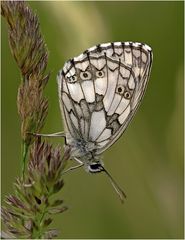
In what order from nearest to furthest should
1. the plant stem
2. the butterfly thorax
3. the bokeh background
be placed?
the plant stem → the butterfly thorax → the bokeh background

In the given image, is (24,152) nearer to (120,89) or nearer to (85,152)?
(85,152)

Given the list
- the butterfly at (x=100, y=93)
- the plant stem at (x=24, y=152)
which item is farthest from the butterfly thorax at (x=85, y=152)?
the plant stem at (x=24, y=152)

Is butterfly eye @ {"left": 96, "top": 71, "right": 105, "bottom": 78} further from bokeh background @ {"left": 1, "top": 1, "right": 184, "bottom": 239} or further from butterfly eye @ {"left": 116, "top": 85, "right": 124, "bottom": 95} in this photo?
bokeh background @ {"left": 1, "top": 1, "right": 184, "bottom": 239}

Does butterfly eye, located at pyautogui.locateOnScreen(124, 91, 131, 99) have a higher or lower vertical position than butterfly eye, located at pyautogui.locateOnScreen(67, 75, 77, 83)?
lower

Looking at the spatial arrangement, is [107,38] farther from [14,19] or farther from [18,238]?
[18,238]

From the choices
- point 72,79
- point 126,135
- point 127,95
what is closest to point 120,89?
point 127,95

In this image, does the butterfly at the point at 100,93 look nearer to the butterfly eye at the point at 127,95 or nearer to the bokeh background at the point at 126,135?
the butterfly eye at the point at 127,95

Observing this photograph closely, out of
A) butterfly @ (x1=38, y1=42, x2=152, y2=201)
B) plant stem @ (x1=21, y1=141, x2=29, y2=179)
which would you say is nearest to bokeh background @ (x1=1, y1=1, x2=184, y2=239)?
butterfly @ (x1=38, y1=42, x2=152, y2=201)

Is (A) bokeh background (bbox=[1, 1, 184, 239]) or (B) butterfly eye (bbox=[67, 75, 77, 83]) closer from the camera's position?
(B) butterfly eye (bbox=[67, 75, 77, 83])
